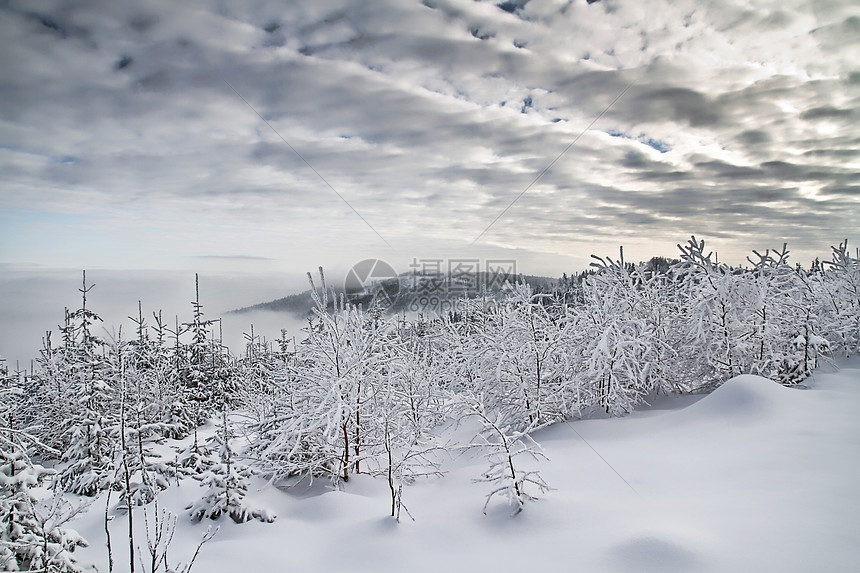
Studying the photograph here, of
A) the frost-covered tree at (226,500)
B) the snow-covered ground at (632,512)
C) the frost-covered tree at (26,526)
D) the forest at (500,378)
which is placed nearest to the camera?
the frost-covered tree at (26,526)

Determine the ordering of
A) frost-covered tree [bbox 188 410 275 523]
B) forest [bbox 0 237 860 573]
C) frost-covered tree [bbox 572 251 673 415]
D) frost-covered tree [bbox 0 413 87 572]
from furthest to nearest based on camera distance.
→ frost-covered tree [bbox 572 251 673 415] → forest [bbox 0 237 860 573] → frost-covered tree [bbox 188 410 275 523] → frost-covered tree [bbox 0 413 87 572]

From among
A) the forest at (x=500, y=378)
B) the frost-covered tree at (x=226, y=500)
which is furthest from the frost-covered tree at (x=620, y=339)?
the frost-covered tree at (x=226, y=500)

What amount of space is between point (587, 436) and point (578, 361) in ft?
9.94

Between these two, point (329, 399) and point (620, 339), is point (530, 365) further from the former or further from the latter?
point (329, 399)

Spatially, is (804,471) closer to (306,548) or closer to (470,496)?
(470,496)

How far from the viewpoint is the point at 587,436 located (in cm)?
1207

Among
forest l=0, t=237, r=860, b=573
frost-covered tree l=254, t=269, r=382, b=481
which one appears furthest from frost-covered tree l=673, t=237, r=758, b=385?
frost-covered tree l=254, t=269, r=382, b=481

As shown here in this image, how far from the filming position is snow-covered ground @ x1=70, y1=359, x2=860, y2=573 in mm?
5727

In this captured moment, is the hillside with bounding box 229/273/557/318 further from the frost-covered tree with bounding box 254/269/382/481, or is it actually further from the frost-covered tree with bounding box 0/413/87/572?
the frost-covered tree with bounding box 0/413/87/572

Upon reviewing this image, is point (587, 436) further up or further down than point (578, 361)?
further down

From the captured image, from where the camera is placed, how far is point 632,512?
693cm

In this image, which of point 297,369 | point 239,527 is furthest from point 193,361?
point 239,527

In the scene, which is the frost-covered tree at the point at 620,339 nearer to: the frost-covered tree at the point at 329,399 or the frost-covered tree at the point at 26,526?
the frost-covered tree at the point at 329,399

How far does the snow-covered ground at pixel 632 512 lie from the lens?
573 cm
